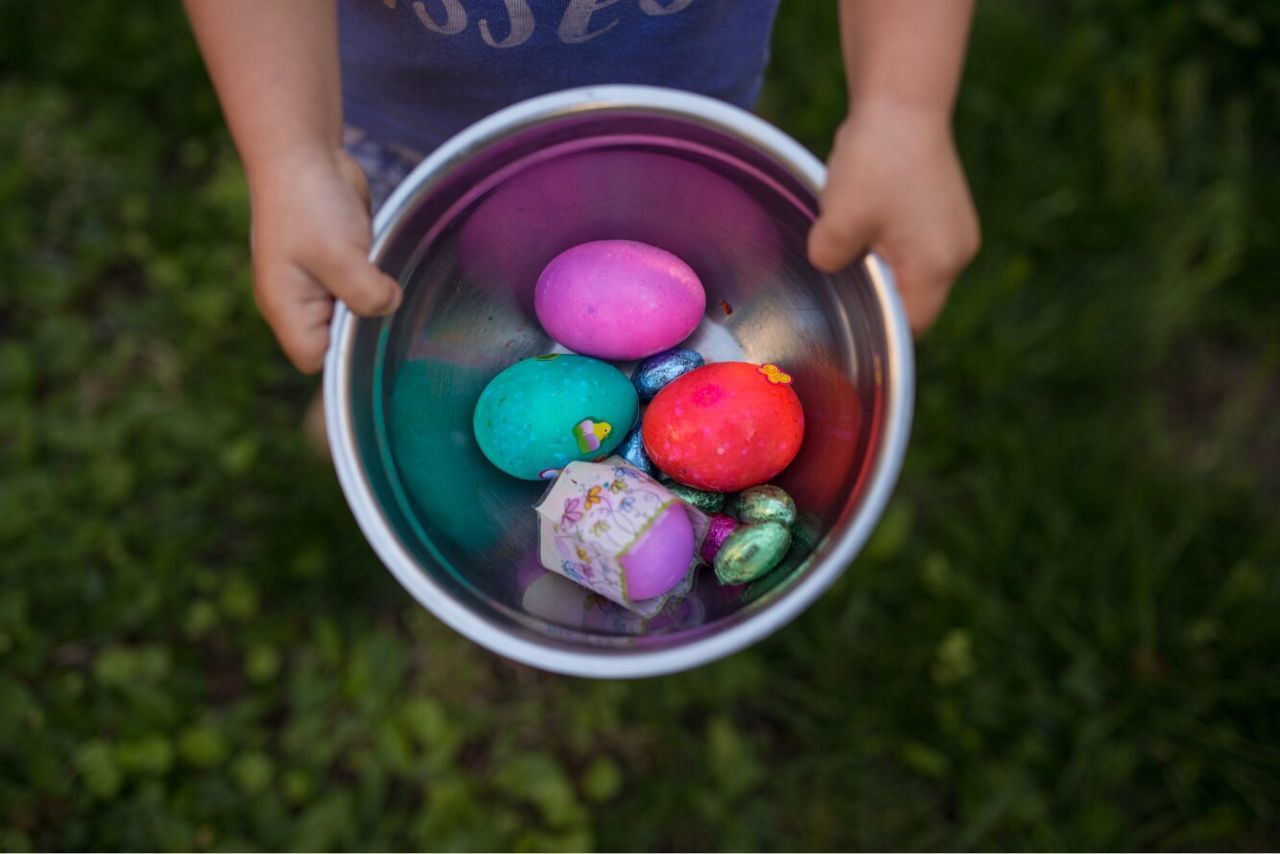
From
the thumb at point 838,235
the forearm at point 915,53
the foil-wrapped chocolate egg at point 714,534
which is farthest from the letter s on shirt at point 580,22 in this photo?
the foil-wrapped chocolate egg at point 714,534

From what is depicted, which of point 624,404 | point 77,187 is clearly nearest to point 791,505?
point 624,404

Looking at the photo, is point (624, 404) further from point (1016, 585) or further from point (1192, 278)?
point (1192, 278)

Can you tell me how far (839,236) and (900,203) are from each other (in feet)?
0.27

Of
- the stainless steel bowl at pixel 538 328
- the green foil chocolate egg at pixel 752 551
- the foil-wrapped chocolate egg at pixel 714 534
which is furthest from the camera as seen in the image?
the foil-wrapped chocolate egg at pixel 714 534

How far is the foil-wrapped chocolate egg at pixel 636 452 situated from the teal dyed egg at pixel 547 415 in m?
0.06

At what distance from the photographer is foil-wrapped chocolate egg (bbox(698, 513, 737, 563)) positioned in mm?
1159

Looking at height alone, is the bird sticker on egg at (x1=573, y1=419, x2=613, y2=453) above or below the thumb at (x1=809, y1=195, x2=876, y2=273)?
below

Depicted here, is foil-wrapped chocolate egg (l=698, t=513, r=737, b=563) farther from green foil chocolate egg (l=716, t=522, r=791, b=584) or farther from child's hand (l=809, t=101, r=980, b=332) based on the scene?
child's hand (l=809, t=101, r=980, b=332)

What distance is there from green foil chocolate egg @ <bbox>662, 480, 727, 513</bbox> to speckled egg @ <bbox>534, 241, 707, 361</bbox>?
0.19 meters

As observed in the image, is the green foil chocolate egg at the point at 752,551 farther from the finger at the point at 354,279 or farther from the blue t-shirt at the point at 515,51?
the blue t-shirt at the point at 515,51

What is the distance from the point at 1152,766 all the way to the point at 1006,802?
0.28 m

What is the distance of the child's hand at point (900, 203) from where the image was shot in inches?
38.6

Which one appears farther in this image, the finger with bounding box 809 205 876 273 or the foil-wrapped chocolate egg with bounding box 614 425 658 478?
the foil-wrapped chocolate egg with bounding box 614 425 658 478

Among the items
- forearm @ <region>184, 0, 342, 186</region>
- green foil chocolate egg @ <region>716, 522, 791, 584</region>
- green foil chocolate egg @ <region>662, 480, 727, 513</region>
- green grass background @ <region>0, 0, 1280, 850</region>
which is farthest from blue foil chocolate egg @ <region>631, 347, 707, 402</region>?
green grass background @ <region>0, 0, 1280, 850</region>
